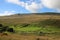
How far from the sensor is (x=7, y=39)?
35.3 meters

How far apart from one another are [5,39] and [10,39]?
863 mm

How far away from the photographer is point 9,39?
35469 millimetres

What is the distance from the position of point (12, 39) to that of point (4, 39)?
4.42 feet

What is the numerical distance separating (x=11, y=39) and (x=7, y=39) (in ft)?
2.44

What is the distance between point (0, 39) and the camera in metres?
34.8

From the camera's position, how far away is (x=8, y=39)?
35500 millimetres

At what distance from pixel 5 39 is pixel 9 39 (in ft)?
2.17

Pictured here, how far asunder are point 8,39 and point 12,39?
2.33 feet

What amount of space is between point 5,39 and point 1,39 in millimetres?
743

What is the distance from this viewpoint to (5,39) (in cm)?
3531

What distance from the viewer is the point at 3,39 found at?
35344 millimetres

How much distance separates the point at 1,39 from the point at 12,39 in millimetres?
1951

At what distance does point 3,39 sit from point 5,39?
0.33 m

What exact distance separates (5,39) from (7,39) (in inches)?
13.1
